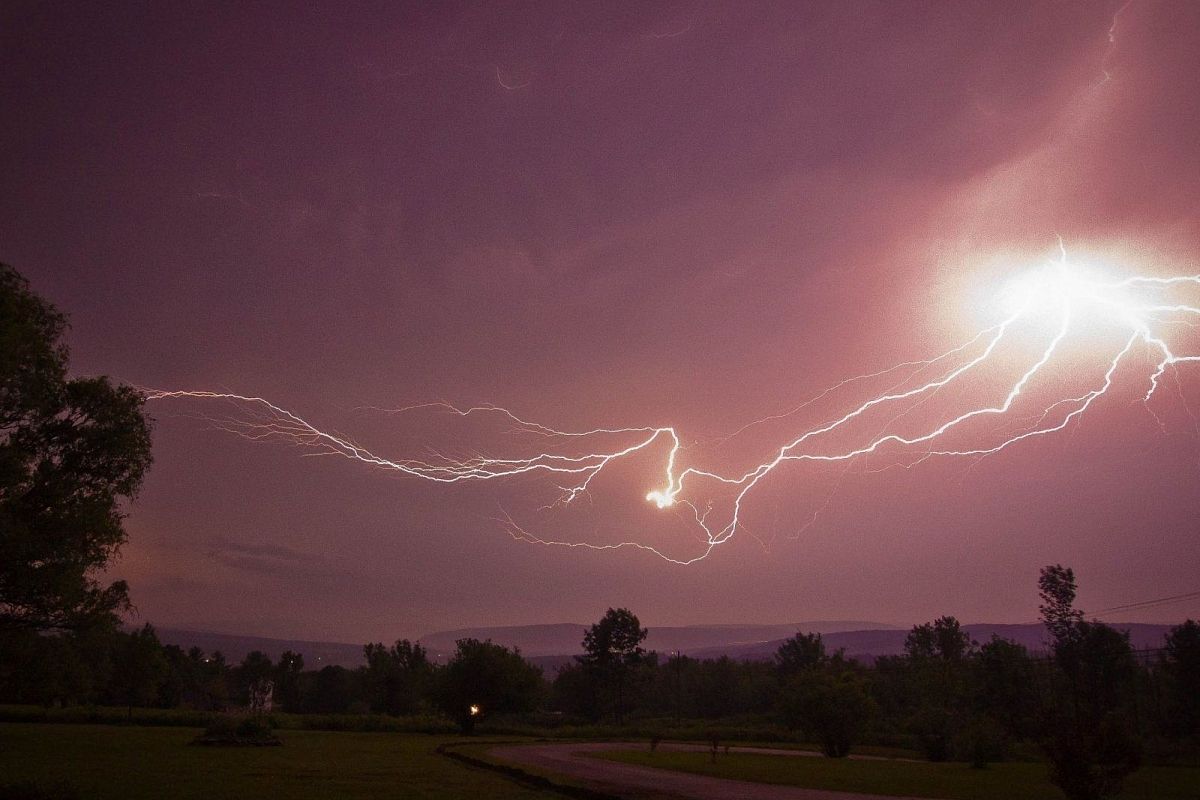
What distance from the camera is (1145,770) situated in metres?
23.8

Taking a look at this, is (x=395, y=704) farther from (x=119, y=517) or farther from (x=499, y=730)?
(x=119, y=517)

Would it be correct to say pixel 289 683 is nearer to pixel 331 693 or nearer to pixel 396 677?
pixel 331 693

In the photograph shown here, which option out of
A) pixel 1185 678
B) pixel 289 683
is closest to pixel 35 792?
pixel 1185 678

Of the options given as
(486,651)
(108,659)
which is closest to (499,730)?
(486,651)

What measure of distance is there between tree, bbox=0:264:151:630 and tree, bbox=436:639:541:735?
121 ft

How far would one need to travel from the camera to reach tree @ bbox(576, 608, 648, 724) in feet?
226

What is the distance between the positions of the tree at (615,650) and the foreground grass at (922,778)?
141ft

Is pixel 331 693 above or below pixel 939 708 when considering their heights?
below

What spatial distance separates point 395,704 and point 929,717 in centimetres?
5971

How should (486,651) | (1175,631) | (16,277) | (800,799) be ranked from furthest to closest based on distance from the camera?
(486,651) → (1175,631) → (16,277) → (800,799)

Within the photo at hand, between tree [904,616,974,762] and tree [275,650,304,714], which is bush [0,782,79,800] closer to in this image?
tree [904,616,974,762]

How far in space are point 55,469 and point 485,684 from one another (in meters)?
41.1

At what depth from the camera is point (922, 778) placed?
20469 mm

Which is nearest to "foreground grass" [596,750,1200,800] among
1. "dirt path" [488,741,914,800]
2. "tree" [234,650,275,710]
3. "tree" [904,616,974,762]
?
"dirt path" [488,741,914,800]
